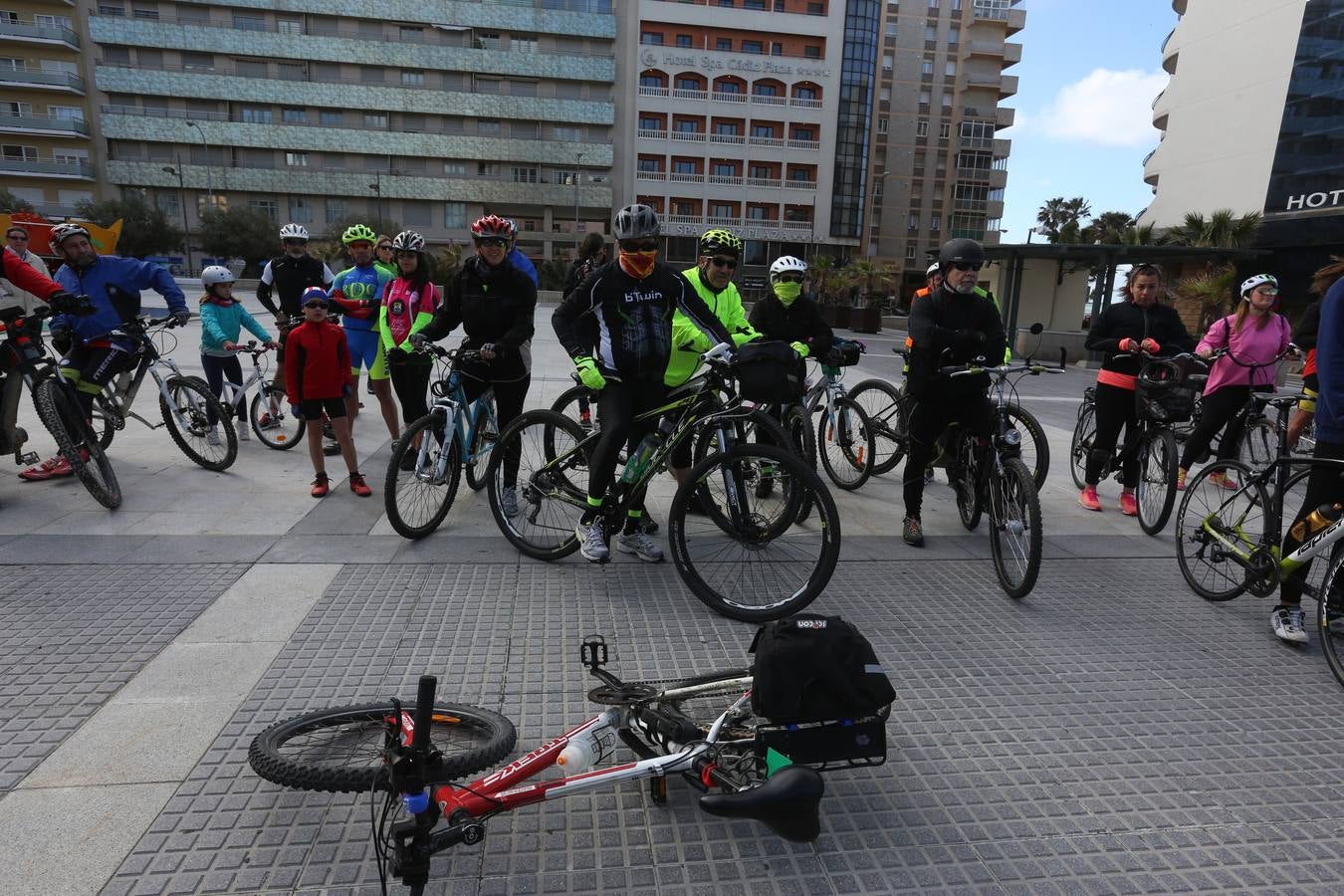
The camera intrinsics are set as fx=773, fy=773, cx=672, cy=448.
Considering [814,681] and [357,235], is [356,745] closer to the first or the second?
[814,681]

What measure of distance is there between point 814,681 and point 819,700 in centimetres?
6

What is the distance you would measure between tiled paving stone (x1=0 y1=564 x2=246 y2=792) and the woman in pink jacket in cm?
727

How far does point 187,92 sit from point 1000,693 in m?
75.7

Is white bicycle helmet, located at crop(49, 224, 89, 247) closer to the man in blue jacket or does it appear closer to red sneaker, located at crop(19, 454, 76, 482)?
the man in blue jacket

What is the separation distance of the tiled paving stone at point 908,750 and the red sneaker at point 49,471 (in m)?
3.45

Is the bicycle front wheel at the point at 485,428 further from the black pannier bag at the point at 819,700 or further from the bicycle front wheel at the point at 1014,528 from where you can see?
the black pannier bag at the point at 819,700

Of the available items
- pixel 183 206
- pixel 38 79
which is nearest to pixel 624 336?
pixel 183 206

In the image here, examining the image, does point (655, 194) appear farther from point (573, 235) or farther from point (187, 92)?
point (187, 92)

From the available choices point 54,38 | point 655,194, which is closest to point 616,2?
point 655,194

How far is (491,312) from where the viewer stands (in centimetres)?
542

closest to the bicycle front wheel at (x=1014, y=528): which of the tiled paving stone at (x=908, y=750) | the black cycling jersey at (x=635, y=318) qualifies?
the tiled paving stone at (x=908, y=750)

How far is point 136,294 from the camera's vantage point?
648cm

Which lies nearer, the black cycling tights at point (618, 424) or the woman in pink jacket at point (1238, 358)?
the black cycling tights at point (618, 424)

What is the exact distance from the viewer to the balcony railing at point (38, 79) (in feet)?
192
